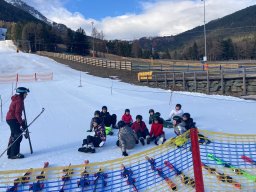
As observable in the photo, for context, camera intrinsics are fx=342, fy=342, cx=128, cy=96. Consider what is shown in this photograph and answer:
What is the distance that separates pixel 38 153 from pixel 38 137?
6.87ft

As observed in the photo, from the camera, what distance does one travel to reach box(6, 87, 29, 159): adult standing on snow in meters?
9.00

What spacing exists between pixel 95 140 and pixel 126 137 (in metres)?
1.01

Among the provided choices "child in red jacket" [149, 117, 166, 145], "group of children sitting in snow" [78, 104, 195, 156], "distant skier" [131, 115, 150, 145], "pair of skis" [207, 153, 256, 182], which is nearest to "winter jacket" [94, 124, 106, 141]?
"group of children sitting in snow" [78, 104, 195, 156]

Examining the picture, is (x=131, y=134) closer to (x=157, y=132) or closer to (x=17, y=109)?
(x=157, y=132)

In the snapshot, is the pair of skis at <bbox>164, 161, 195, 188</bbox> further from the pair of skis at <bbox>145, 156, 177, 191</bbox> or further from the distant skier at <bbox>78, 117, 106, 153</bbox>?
the distant skier at <bbox>78, 117, 106, 153</bbox>

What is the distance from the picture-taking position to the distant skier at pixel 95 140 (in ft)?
32.2

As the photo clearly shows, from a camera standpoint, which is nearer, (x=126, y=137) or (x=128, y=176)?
(x=128, y=176)

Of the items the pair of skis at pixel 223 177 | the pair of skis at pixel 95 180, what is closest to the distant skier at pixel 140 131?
the pair of skis at pixel 223 177

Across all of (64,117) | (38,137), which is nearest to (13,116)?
(38,137)

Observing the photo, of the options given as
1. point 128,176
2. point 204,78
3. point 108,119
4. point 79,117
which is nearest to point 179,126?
point 108,119

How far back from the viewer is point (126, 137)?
32.2ft

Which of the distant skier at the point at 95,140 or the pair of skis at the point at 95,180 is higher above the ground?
the distant skier at the point at 95,140

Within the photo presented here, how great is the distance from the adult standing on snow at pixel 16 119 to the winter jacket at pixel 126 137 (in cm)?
268

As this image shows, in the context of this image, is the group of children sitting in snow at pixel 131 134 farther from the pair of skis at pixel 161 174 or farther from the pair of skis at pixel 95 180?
the pair of skis at pixel 95 180
